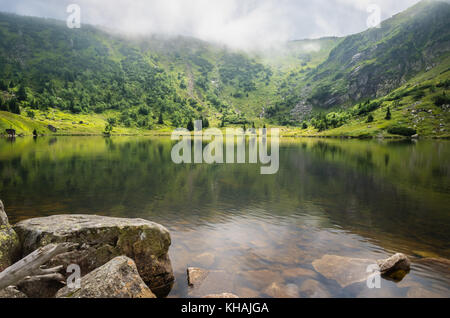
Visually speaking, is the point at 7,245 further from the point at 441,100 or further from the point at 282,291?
the point at 441,100

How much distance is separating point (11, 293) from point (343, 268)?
47.3 ft

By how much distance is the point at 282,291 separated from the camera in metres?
11.8

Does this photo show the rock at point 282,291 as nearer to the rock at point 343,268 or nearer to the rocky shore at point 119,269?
the rocky shore at point 119,269

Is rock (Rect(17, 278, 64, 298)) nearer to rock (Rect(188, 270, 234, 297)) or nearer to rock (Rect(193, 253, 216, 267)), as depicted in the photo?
rock (Rect(188, 270, 234, 297))

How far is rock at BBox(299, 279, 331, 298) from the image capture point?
11.5 m

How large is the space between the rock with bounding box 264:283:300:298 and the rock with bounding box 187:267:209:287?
3109 millimetres

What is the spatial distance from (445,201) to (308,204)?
15.3m

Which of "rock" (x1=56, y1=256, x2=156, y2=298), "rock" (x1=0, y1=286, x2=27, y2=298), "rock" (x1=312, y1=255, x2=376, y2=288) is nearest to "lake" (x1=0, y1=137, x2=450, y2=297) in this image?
"rock" (x1=312, y1=255, x2=376, y2=288)

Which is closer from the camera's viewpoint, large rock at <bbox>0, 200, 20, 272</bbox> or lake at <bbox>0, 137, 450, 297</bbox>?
large rock at <bbox>0, 200, 20, 272</bbox>

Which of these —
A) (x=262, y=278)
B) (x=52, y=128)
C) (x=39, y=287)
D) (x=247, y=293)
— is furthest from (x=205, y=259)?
(x=52, y=128)
